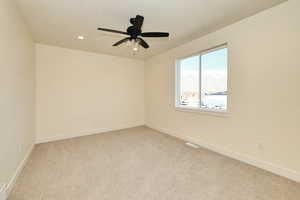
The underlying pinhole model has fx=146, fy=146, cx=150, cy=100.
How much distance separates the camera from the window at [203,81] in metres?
3.11

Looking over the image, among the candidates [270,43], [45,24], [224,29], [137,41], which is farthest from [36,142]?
[270,43]

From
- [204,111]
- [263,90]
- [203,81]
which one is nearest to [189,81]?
[203,81]

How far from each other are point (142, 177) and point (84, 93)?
10.6ft

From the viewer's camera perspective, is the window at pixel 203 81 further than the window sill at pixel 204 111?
Yes

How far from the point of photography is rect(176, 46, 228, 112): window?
3.11 m

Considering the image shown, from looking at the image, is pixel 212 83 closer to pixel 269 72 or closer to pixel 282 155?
pixel 269 72

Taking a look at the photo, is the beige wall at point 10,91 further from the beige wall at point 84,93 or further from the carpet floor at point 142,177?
the beige wall at point 84,93

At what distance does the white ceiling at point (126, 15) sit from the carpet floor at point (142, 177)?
2.54 m

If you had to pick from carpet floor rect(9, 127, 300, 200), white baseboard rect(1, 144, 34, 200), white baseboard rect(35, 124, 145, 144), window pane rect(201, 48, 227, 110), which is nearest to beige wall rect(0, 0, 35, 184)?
white baseboard rect(1, 144, 34, 200)

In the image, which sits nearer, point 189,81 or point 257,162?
point 257,162

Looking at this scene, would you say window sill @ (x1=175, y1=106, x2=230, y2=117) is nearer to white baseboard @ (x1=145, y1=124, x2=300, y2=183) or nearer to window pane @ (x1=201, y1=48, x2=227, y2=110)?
window pane @ (x1=201, y1=48, x2=227, y2=110)

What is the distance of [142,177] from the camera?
215 centimetres

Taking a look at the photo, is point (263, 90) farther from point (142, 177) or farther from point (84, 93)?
point (84, 93)

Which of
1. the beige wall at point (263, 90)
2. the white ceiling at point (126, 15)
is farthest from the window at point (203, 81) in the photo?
the white ceiling at point (126, 15)
